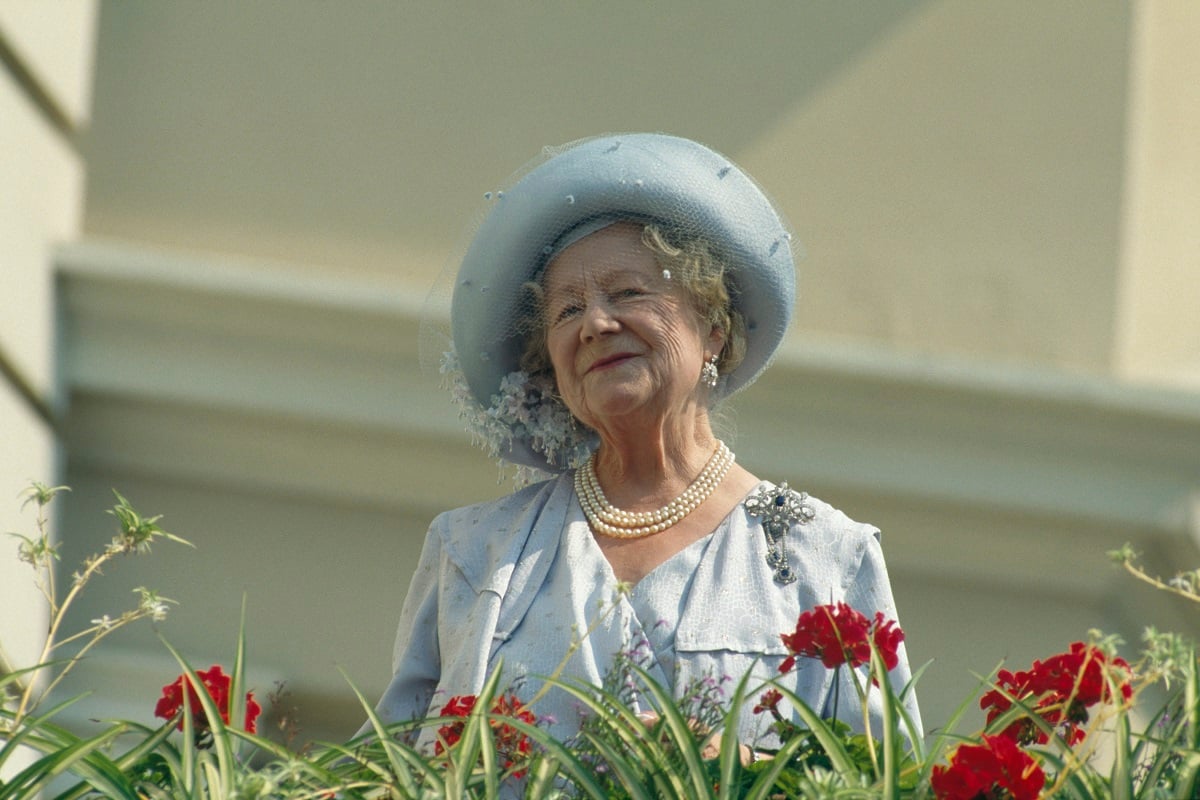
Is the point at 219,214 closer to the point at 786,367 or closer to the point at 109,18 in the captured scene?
the point at 109,18

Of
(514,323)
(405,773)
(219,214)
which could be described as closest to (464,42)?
(219,214)

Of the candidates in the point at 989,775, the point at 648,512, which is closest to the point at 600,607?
the point at 648,512

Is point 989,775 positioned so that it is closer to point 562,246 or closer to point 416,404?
point 562,246

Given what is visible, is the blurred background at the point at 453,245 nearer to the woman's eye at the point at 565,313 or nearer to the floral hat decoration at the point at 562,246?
the floral hat decoration at the point at 562,246

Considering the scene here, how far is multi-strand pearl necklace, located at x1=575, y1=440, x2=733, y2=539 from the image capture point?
3994 millimetres

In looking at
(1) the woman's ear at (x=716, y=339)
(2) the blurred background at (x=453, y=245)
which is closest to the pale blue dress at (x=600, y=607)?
(1) the woman's ear at (x=716, y=339)

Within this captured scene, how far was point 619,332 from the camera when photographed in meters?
3.88

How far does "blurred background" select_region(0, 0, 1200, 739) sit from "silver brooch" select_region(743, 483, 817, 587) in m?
2.92

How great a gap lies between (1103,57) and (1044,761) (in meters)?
4.86

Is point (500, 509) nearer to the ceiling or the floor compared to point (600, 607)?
nearer to the ceiling

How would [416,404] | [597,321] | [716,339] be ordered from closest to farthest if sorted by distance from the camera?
[597,321], [716,339], [416,404]

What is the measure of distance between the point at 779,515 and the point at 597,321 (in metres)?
0.48

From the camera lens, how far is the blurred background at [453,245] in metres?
7.01

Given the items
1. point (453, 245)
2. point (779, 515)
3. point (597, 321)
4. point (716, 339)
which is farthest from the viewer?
point (453, 245)
